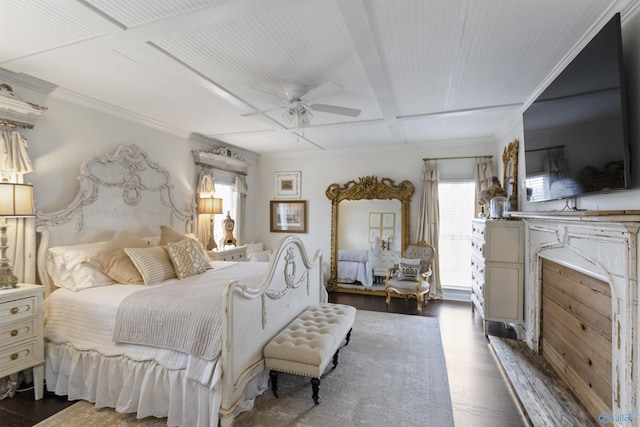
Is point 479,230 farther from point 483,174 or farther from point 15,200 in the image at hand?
point 15,200

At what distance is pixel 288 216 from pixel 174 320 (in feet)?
13.0

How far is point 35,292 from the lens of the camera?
7.59ft

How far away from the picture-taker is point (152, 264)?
2.83m

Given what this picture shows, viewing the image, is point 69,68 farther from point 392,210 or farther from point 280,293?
point 392,210

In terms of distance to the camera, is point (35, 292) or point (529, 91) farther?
point (529, 91)

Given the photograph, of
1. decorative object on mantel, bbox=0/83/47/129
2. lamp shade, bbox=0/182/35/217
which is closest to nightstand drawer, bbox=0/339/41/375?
lamp shade, bbox=0/182/35/217

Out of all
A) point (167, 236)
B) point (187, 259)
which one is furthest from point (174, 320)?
point (167, 236)

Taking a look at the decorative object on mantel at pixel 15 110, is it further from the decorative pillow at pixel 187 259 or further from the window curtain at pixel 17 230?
the decorative pillow at pixel 187 259

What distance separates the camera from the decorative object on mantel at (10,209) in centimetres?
217

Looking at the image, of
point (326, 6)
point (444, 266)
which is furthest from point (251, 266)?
point (444, 266)

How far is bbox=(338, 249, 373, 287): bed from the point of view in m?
5.36

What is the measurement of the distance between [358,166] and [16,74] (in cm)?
451

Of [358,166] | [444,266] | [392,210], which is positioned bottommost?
[444,266]

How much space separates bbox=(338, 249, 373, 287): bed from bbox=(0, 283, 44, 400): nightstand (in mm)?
4180
